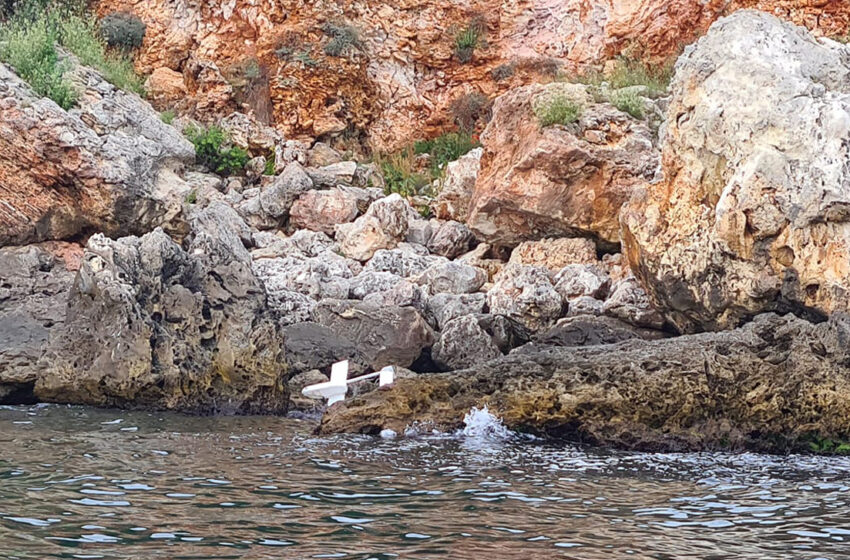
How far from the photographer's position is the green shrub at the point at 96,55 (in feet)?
52.4

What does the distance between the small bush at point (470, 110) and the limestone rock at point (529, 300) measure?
916 cm

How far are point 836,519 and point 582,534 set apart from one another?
4.72 ft

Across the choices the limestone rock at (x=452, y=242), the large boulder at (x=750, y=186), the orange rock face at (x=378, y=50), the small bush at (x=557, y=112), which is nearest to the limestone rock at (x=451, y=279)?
the limestone rock at (x=452, y=242)

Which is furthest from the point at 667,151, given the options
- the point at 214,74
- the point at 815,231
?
the point at 214,74

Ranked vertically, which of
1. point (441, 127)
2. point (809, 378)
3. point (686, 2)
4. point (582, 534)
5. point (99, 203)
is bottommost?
point (582, 534)

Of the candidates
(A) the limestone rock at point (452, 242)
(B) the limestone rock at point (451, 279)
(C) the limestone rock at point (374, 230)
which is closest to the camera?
(B) the limestone rock at point (451, 279)

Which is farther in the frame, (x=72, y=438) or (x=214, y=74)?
(x=214, y=74)

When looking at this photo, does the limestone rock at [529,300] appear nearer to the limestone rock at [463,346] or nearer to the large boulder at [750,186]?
the limestone rock at [463,346]

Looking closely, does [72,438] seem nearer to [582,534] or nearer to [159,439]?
[159,439]

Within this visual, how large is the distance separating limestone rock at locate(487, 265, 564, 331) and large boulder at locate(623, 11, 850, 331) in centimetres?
120

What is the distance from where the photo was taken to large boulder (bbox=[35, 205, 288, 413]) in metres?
9.95

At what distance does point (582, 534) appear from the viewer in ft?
16.4

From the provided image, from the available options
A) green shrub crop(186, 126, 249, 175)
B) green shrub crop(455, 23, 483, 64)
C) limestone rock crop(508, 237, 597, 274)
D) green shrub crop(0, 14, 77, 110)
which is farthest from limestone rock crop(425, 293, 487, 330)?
green shrub crop(455, 23, 483, 64)

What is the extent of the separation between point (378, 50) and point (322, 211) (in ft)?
20.9
